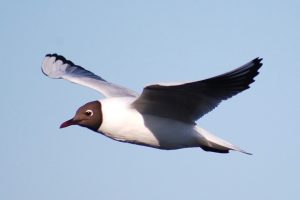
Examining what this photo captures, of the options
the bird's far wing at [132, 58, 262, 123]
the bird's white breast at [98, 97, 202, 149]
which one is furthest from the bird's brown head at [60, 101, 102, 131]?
the bird's far wing at [132, 58, 262, 123]

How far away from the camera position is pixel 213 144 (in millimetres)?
6355

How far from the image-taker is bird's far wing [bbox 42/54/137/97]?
814 centimetres

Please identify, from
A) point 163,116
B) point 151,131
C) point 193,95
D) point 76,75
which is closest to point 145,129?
point 151,131

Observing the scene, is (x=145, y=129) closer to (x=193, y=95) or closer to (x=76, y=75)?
(x=193, y=95)

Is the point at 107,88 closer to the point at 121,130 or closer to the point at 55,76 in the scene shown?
the point at 55,76

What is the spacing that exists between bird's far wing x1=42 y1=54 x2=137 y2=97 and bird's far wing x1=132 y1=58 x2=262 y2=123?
1.72 meters

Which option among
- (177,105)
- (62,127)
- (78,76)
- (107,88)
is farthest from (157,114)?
(78,76)

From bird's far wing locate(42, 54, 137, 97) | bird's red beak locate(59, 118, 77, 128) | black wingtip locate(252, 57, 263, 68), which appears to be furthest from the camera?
bird's far wing locate(42, 54, 137, 97)

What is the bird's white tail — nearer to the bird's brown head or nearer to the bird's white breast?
the bird's white breast

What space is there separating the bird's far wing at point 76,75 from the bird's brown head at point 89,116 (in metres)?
1.21

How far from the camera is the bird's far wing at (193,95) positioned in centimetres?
554

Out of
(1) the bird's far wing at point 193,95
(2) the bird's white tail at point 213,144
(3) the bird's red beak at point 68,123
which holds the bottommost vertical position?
(2) the bird's white tail at point 213,144

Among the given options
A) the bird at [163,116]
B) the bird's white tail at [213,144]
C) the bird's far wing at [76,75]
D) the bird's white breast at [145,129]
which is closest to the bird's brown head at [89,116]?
the bird at [163,116]

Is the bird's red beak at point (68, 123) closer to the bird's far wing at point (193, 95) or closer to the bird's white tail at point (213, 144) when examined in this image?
the bird's far wing at point (193, 95)
